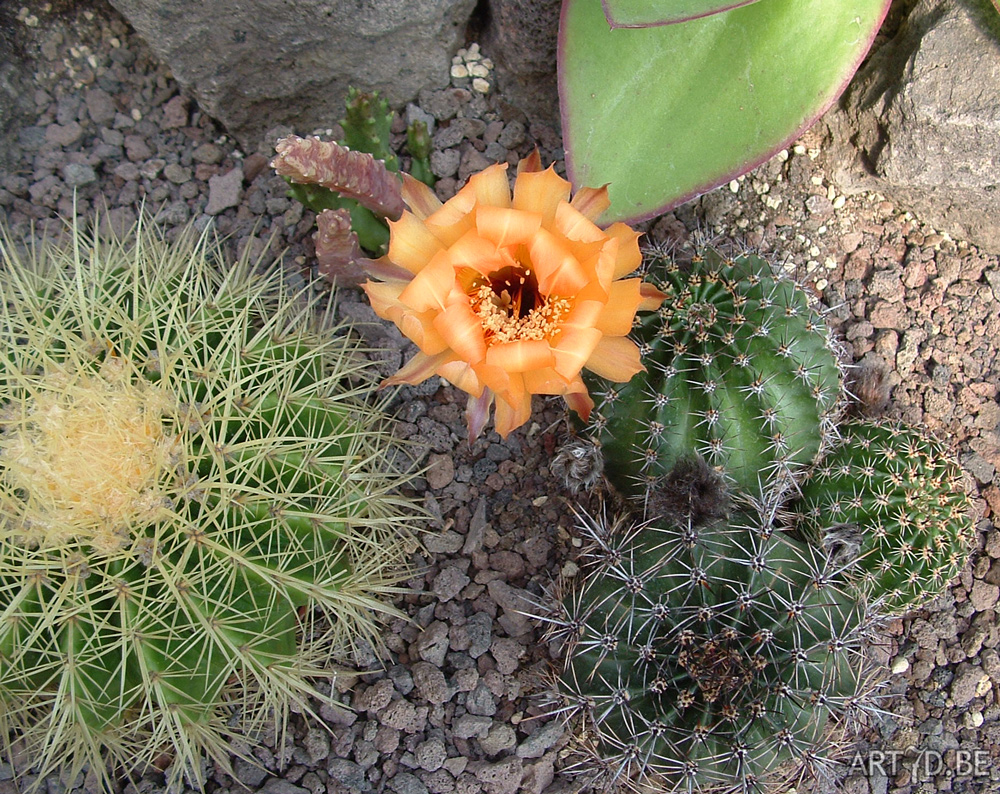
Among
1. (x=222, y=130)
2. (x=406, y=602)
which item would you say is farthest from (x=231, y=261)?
(x=406, y=602)

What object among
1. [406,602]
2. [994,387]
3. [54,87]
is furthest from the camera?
[54,87]

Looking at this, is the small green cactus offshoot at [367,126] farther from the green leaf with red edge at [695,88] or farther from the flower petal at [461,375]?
the flower petal at [461,375]

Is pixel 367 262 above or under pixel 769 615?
above

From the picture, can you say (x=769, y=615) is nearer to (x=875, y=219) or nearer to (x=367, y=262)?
(x=367, y=262)

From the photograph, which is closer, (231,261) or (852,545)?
(852,545)

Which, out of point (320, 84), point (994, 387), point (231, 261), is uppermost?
point (320, 84)

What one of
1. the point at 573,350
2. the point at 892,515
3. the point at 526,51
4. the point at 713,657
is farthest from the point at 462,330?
the point at 526,51

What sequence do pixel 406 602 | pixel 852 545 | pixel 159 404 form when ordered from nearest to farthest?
pixel 159 404 < pixel 852 545 < pixel 406 602

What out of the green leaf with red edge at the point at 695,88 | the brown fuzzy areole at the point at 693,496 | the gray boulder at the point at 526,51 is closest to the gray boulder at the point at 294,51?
the gray boulder at the point at 526,51
